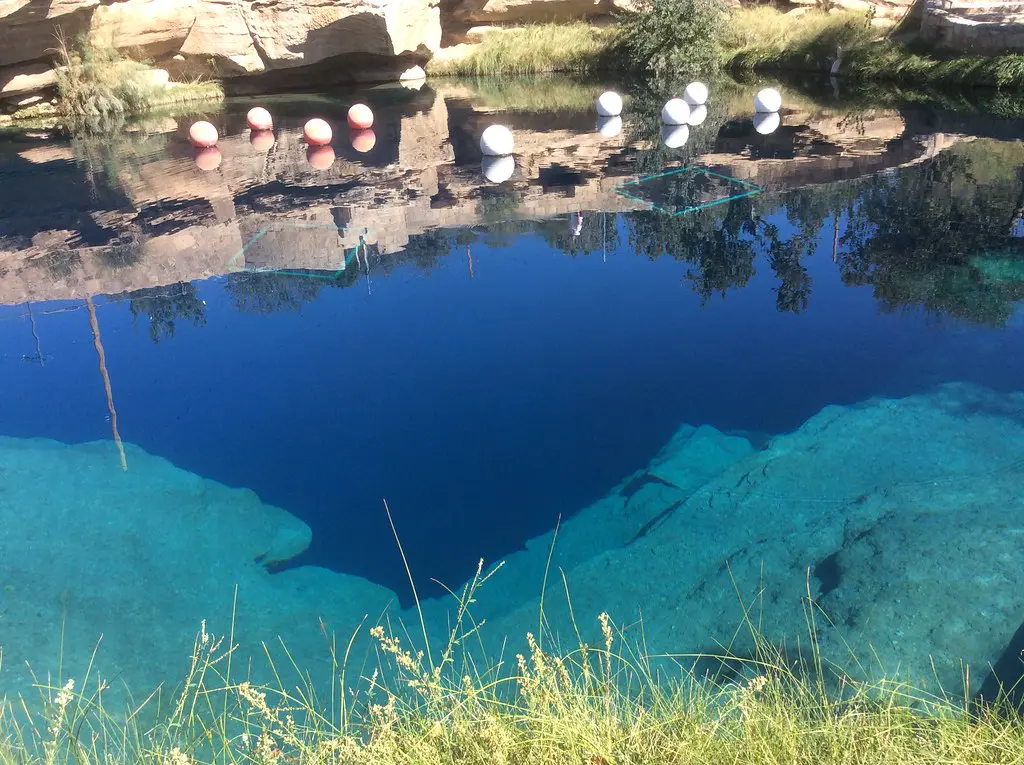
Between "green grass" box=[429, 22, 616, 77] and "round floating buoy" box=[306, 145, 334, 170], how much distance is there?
7335 millimetres

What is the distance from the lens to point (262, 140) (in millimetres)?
11648

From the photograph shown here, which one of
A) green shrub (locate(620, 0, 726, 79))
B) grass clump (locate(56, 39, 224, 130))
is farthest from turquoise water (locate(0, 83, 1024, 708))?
green shrub (locate(620, 0, 726, 79))

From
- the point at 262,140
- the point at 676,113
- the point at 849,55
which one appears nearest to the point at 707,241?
the point at 676,113

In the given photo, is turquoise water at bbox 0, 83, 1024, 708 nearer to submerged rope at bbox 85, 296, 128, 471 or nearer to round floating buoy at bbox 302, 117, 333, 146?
submerged rope at bbox 85, 296, 128, 471

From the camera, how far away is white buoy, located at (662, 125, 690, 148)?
988 cm

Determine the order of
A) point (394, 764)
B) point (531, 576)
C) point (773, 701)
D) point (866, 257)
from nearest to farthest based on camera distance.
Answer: point (394, 764) → point (773, 701) → point (531, 576) → point (866, 257)

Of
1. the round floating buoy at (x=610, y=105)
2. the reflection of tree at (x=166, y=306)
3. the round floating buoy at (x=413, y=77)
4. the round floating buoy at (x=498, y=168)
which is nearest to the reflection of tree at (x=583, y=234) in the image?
the round floating buoy at (x=498, y=168)

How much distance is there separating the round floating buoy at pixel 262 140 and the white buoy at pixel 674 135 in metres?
4.98

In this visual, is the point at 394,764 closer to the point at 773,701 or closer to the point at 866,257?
the point at 773,701

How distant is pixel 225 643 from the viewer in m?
3.57

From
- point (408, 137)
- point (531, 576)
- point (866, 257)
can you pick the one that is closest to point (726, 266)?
point (866, 257)

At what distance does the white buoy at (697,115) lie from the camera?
36.2 ft

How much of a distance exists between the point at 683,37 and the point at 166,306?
11.7 m

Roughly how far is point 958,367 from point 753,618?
2.55 m
